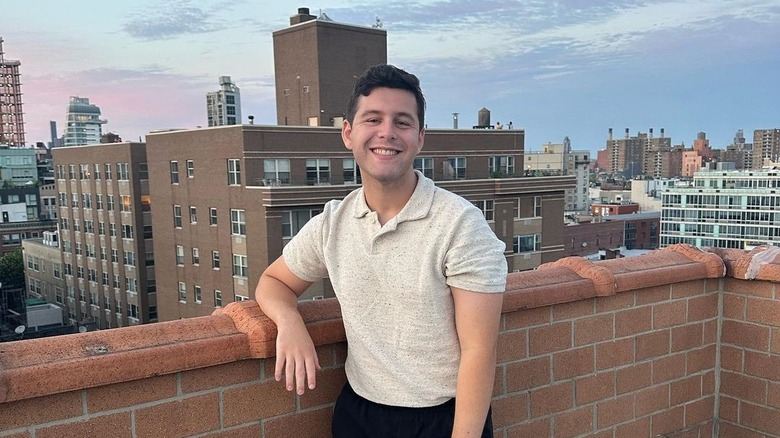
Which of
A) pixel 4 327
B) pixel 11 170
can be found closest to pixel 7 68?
pixel 11 170

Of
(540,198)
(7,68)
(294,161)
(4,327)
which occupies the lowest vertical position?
(4,327)

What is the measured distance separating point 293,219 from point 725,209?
209 ft

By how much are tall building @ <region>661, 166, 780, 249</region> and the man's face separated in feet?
242

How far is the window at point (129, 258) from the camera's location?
31.1m

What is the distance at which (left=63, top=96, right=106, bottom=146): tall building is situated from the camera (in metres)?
123

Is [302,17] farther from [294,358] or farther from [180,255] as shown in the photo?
[294,358]

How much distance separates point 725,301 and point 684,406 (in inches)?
25.4

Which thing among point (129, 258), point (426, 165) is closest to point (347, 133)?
point (426, 165)

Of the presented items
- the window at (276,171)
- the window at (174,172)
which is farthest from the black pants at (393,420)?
the window at (174,172)

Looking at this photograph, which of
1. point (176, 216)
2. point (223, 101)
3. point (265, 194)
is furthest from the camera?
point (223, 101)

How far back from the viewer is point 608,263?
3242 millimetres

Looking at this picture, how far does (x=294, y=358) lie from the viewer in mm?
1986

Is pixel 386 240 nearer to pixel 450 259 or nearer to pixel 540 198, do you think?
pixel 450 259

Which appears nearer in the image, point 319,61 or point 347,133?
point 347,133
